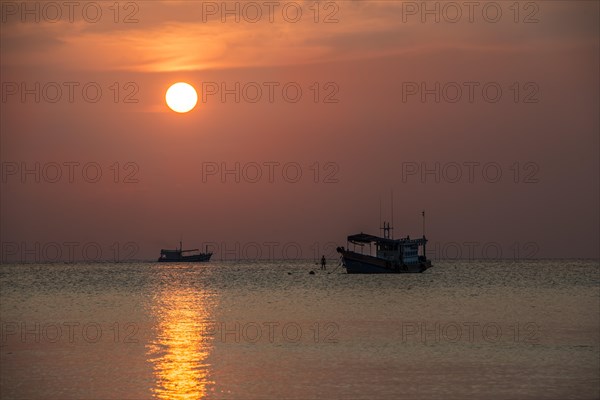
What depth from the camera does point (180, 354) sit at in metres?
30.9

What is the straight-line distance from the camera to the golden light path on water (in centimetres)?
2397

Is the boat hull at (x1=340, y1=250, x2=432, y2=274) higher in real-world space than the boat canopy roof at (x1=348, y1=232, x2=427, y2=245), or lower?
lower

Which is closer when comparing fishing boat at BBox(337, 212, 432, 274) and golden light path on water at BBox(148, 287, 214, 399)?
golden light path on water at BBox(148, 287, 214, 399)

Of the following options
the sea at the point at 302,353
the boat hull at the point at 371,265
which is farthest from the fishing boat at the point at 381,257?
the sea at the point at 302,353

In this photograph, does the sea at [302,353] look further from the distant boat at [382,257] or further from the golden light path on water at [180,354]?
the distant boat at [382,257]

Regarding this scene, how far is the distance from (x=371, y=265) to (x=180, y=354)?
70.0 metres

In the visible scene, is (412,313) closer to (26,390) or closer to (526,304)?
(526,304)

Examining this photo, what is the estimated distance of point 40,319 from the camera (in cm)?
4850

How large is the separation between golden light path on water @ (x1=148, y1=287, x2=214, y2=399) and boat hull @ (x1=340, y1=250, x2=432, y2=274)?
47164mm

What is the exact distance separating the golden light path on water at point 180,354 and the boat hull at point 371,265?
47.2 m

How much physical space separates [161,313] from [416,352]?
24.6 m

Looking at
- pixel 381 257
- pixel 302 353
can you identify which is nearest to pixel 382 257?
pixel 381 257

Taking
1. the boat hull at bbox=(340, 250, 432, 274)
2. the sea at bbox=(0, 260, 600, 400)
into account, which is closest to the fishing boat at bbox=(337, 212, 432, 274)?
the boat hull at bbox=(340, 250, 432, 274)

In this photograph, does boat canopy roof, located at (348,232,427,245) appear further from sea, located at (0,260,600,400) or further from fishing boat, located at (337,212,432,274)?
sea, located at (0,260,600,400)
